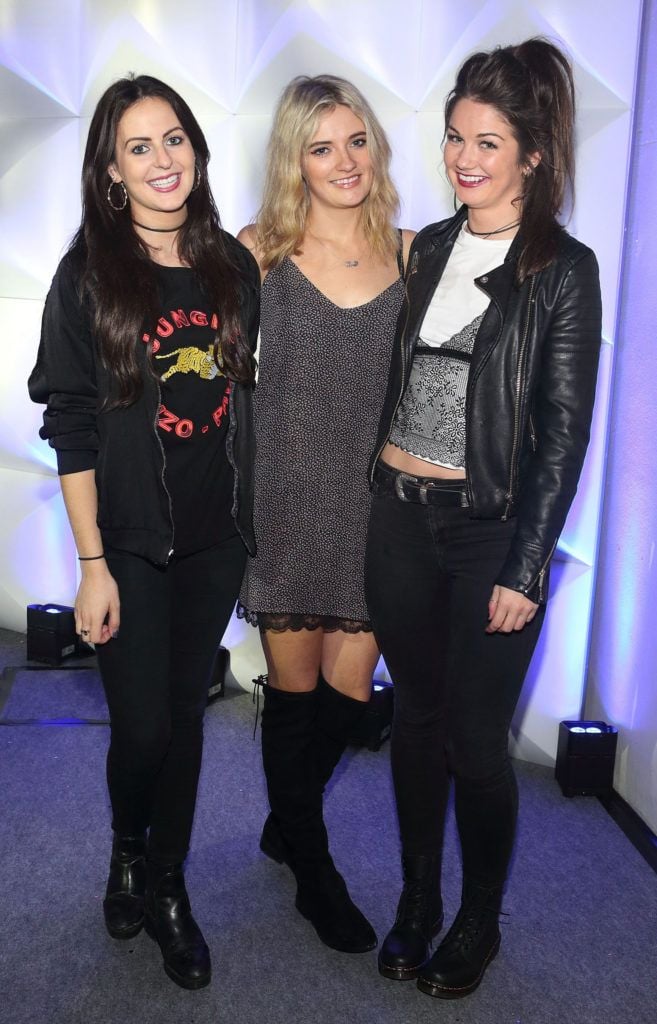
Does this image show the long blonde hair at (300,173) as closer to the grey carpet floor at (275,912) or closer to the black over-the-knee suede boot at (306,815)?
the black over-the-knee suede boot at (306,815)

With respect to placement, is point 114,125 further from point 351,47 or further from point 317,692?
point 351,47

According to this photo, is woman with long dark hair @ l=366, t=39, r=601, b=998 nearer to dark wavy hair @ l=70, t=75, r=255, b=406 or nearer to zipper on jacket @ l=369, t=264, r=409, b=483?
zipper on jacket @ l=369, t=264, r=409, b=483

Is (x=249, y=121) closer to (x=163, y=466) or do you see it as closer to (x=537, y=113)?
(x=537, y=113)

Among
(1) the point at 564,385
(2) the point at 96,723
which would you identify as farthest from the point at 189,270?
(2) the point at 96,723

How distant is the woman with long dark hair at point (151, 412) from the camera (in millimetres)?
1963

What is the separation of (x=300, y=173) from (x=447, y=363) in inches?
23.3

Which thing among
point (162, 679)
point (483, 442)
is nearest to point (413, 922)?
point (162, 679)

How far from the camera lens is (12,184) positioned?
401cm

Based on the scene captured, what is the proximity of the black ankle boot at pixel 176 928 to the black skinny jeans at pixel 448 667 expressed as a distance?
20.4 inches

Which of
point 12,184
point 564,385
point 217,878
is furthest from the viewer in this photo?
point 12,184

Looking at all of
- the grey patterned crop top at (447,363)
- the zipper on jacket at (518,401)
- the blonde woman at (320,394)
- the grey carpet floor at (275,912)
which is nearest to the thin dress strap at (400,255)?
the blonde woman at (320,394)

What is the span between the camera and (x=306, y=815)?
2.44 metres

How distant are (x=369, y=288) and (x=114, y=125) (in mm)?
621

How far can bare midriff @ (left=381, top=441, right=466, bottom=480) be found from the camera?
6.55 ft
